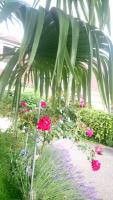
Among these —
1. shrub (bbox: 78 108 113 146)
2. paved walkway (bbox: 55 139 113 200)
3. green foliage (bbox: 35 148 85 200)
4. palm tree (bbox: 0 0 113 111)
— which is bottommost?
paved walkway (bbox: 55 139 113 200)

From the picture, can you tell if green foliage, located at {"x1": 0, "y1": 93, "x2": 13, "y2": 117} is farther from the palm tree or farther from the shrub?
the shrub

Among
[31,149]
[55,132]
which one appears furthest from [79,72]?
[31,149]

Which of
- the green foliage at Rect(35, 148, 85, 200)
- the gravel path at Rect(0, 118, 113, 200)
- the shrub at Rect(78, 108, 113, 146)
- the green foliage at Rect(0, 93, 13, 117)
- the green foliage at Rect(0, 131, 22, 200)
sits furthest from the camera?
the shrub at Rect(78, 108, 113, 146)

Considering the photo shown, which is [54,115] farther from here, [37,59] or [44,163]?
[37,59]

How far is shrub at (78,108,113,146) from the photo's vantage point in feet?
40.3

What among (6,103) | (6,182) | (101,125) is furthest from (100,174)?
(101,125)

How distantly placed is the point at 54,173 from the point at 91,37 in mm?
3024

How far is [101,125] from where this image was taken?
12602 mm

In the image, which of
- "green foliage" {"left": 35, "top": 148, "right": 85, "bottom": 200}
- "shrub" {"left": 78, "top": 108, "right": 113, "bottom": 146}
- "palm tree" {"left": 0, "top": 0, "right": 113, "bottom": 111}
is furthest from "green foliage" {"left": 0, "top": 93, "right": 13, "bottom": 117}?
"shrub" {"left": 78, "top": 108, "right": 113, "bottom": 146}

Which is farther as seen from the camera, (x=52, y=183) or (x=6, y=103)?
(x=6, y=103)

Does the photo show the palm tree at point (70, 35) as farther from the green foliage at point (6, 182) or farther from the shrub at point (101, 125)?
the shrub at point (101, 125)

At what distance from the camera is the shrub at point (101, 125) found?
484 inches

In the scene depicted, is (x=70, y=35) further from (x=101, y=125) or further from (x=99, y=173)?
(x=101, y=125)

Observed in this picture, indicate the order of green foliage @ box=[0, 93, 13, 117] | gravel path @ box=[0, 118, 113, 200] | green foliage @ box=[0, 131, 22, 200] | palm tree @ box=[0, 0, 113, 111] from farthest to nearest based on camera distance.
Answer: gravel path @ box=[0, 118, 113, 200]
green foliage @ box=[0, 131, 22, 200]
green foliage @ box=[0, 93, 13, 117]
palm tree @ box=[0, 0, 113, 111]
